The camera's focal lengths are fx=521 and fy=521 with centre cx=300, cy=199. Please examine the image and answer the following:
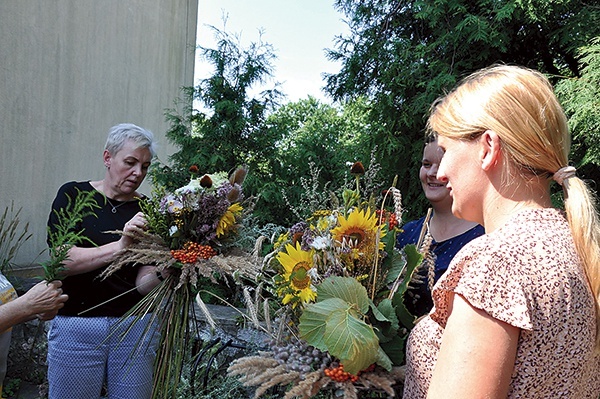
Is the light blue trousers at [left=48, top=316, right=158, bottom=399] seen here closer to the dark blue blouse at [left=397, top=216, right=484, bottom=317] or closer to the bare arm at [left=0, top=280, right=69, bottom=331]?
the bare arm at [left=0, top=280, right=69, bottom=331]

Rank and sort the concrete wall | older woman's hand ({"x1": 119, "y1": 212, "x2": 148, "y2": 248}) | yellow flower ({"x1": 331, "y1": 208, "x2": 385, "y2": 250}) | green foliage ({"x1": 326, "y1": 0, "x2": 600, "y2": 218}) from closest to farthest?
yellow flower ({"x1": 331, "y1": 208, "x2": 385, "y2": 250}) < older woman's hand ({"x1": 119, "y1": 212, "x2": 148, "y2": 248}) < green foliage ({"x1": 326, "y1": 0, "x2": 600, "y2": 218}) < the concrete wall

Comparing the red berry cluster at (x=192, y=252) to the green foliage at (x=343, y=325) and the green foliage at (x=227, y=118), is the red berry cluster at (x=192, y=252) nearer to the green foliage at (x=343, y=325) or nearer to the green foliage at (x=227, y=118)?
the green foliage at (x=343, y=325)

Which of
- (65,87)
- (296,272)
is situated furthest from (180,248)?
(65,87)

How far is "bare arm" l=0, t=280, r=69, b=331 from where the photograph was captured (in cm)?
198

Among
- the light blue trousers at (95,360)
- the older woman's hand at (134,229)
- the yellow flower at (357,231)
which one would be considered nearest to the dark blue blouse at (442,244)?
the yellow flower at (357,231)

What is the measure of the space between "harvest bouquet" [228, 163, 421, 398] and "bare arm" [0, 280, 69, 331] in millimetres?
966

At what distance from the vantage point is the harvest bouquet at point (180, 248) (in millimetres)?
1917

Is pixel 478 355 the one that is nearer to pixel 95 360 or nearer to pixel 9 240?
pixel 95 360

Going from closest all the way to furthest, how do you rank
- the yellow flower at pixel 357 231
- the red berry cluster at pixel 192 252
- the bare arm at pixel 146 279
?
the yellow flower at pixel 357 231 < the red berry cluster at pixel 192 252 < the bare arm at pixel 146 279

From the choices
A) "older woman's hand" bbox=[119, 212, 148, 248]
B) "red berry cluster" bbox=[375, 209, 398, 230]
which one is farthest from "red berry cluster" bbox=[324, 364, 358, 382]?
"older woman's hand" bbox=[119, 212, 148, 248]

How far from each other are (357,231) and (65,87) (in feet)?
19.2

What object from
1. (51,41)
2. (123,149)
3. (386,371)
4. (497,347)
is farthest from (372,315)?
(51,41)

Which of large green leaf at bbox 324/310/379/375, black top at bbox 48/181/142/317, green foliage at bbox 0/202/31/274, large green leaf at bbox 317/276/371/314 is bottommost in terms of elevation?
green foliage at bbox 0/202/31/274

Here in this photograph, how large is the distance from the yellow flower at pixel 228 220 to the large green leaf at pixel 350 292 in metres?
0.76
